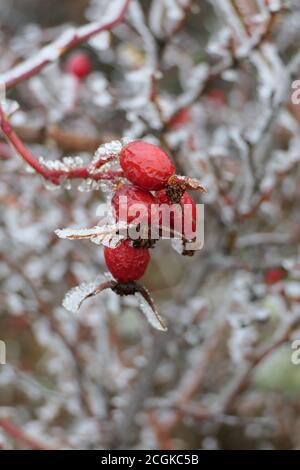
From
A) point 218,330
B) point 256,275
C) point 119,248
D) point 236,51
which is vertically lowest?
point 119,248

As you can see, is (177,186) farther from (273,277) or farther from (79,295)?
(273,277)

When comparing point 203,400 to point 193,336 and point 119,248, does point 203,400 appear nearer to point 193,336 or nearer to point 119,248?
point 193,336

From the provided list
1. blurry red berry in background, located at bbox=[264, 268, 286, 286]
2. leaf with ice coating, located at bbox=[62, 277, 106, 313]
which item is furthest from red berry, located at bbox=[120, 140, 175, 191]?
blurry red berry in background, located at bbox=[264, 268, 286, 286]

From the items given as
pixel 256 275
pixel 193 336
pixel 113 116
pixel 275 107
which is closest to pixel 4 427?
pixel 193 336

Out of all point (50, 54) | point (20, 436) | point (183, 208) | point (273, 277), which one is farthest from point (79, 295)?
point (273, 277)

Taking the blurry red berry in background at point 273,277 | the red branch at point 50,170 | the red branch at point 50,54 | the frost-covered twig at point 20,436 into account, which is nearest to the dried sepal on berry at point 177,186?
the red branch at point 50,170

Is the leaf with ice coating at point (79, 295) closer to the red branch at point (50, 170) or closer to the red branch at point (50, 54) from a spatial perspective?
the red branch at point (50, 170)

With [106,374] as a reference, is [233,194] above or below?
above
